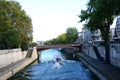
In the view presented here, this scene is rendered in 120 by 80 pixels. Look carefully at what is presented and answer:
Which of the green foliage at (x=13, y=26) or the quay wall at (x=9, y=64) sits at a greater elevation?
the green foliage at (x=13, y=26)

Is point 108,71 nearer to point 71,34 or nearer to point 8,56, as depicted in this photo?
point 8,56

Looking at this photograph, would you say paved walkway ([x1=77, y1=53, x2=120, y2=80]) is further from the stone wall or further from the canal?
the stone wall

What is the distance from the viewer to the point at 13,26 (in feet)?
257

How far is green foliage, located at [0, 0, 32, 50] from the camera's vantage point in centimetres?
7256

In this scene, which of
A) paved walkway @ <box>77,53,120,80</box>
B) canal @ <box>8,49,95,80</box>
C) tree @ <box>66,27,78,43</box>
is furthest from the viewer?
tree @ <box>66,27,78,43</box>

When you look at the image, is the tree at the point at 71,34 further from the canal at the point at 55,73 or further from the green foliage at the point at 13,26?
the canal at the point at 55,73

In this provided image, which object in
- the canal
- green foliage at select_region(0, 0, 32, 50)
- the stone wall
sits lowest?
the canal

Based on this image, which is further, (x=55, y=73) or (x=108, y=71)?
(x=55, y=73)

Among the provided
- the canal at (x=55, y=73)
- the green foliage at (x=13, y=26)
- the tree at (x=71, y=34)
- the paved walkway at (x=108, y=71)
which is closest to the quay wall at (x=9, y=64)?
the canal at (x=55, y=73)

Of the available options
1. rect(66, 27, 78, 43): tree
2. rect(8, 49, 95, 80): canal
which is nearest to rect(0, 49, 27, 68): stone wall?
rect(8, 49, 95, 80): canal

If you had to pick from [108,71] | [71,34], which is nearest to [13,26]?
[108,71]

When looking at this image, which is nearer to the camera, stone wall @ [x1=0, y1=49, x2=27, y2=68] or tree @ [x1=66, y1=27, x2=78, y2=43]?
stone wall @ [x1=0, y1=49, x2=27, y2=68]

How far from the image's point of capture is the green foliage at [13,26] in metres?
72.6

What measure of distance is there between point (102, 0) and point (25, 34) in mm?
62146
